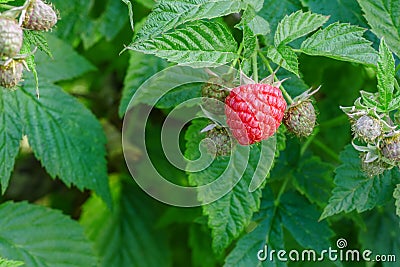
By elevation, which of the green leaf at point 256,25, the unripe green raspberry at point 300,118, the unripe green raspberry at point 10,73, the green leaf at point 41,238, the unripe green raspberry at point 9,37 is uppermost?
the green leaf at point 256,25

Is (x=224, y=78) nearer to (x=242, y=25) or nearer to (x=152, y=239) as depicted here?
(x=242, y=25)

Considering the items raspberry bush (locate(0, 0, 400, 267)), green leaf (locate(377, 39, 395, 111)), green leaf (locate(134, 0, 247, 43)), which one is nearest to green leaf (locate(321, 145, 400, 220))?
raspberry bush (locate(0, 0, 400, 267))

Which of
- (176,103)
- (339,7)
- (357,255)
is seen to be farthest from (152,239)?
(339,7)

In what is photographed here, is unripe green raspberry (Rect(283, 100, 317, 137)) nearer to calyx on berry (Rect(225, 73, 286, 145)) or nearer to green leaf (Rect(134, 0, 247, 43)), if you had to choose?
calyx on berry (Rect(225, 73, 286, 145))

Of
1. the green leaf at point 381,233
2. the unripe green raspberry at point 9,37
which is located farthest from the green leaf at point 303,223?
the unripe green raspberry at point 9,37

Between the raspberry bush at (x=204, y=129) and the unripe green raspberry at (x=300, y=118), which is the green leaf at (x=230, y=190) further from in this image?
the unripe green raspberry at (x=300, y=118)

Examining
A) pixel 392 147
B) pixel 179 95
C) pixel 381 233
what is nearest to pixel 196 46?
pixel 179 95
